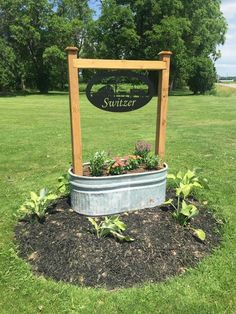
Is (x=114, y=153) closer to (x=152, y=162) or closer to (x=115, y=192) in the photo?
(x=152, y=162)

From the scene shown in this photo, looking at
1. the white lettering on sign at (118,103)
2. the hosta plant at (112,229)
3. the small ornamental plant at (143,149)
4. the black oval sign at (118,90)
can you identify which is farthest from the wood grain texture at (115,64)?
the hosta plant at (112,229)

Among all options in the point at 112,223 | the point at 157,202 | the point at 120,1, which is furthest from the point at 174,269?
the point at 120,1

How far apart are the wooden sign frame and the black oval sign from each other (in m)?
0.13

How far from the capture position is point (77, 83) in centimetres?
401

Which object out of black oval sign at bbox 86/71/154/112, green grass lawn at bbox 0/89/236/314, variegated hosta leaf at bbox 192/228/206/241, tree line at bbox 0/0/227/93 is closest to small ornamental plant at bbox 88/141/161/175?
black oval sign at bbox 86/71/154/112

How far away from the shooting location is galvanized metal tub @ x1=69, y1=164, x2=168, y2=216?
4129 mm

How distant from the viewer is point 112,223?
3865 mm

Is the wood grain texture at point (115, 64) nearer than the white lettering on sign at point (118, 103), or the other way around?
the wood grain texture at point (115, 64)

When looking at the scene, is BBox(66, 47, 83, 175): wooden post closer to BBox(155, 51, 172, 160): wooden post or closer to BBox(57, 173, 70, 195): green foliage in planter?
BBox(57, 173, 70, 195): green foliage in planter

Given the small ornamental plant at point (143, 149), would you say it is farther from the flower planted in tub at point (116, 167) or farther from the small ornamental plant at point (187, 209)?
the small ornamental plant at point (187, 209)

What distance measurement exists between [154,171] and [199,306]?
1627 millimetres

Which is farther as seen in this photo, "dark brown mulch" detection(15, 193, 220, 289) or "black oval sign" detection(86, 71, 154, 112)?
"black oval sign" detection(86, 71, 154, 112)

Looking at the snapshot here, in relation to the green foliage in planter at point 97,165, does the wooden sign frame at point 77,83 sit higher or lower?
higher

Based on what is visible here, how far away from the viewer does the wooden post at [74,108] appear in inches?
151
